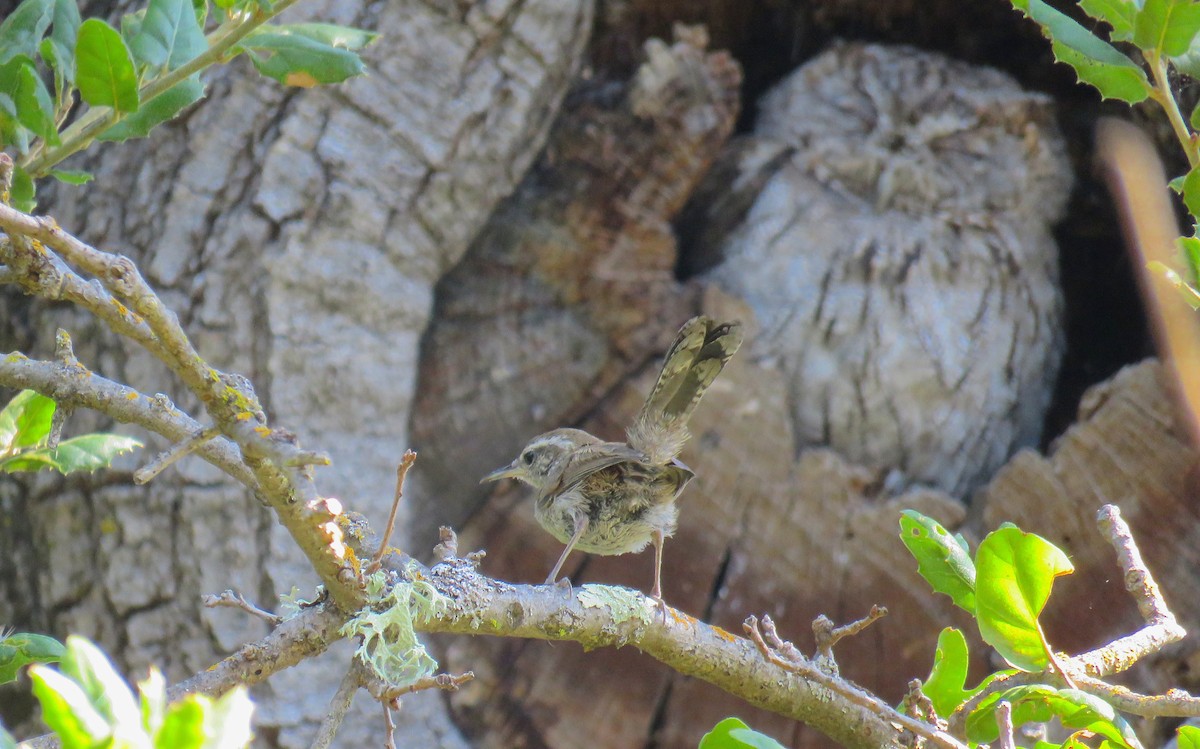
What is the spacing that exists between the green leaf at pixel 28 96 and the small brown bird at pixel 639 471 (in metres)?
1.23

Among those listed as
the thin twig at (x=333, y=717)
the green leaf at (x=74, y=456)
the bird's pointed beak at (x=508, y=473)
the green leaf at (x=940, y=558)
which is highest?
the green leaf at (x=940, y=558)

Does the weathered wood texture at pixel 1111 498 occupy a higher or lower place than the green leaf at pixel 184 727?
lower

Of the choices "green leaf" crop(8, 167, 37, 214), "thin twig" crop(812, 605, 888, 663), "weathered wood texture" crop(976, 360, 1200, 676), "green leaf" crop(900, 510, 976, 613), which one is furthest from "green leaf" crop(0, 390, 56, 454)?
"weathered wood texture" crop(976, 360, 1200, 676)

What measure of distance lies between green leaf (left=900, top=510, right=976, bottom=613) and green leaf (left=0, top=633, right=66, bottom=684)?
4.39 feet

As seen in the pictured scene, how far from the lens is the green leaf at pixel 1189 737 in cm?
155

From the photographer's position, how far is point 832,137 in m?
4.30

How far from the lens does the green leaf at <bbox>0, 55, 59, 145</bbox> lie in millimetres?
1715

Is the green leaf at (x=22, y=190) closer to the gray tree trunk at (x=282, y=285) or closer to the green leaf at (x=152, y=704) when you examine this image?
the gray tree trunk at (x=282, y=285)

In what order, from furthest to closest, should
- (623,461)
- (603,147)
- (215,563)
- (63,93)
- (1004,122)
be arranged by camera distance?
(1004,122) → (603,147) → (215,563) → (623,461) → (63,93)

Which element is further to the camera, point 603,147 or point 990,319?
point 990,319

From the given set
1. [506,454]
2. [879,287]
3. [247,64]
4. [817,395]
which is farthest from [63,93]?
[879,287]

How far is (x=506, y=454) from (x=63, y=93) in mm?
1623

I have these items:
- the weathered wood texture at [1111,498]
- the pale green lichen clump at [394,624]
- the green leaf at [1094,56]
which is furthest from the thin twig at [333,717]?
the weathered wood texture at [1111,498]

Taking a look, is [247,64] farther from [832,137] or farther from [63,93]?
[832,137]
